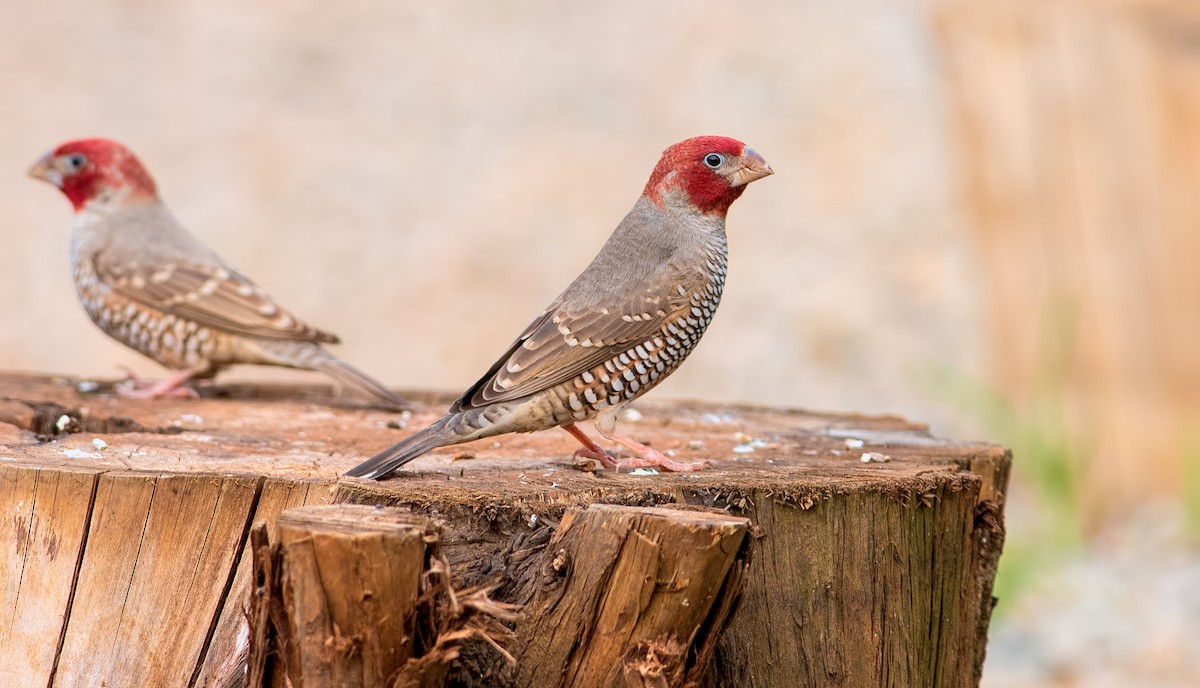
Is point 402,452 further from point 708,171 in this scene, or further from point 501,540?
point 708,171

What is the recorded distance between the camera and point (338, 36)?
11.5 meters

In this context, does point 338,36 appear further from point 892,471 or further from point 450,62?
point 892,471

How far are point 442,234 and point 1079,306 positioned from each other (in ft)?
15.9

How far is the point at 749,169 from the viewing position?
4047 mm

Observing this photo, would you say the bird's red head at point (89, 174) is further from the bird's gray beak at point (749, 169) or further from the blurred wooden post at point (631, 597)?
the blurred wooden post at point (631, 597)

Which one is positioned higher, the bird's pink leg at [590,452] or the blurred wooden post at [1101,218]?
the blurred wooden post at [1101,218]

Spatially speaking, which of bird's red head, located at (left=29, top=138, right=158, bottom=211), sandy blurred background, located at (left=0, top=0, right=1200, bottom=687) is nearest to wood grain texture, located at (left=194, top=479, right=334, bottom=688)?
bird's red head, located at (left=29, top=138, right=158, bottom=211)

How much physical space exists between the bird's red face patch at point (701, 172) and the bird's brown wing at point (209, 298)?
1.77 m

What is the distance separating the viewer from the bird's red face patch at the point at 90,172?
19.3 ft

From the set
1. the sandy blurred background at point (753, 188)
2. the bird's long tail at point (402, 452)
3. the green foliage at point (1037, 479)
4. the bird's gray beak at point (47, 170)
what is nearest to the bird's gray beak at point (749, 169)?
the bird's long tail at point (402, 452)

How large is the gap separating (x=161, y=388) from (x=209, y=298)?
497 millimetres

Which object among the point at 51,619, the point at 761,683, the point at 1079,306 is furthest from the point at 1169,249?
the point at 51,619

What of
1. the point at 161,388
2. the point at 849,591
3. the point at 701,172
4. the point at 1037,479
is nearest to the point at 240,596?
the point at 849,591

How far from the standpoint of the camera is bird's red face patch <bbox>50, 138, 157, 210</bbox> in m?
5.88
